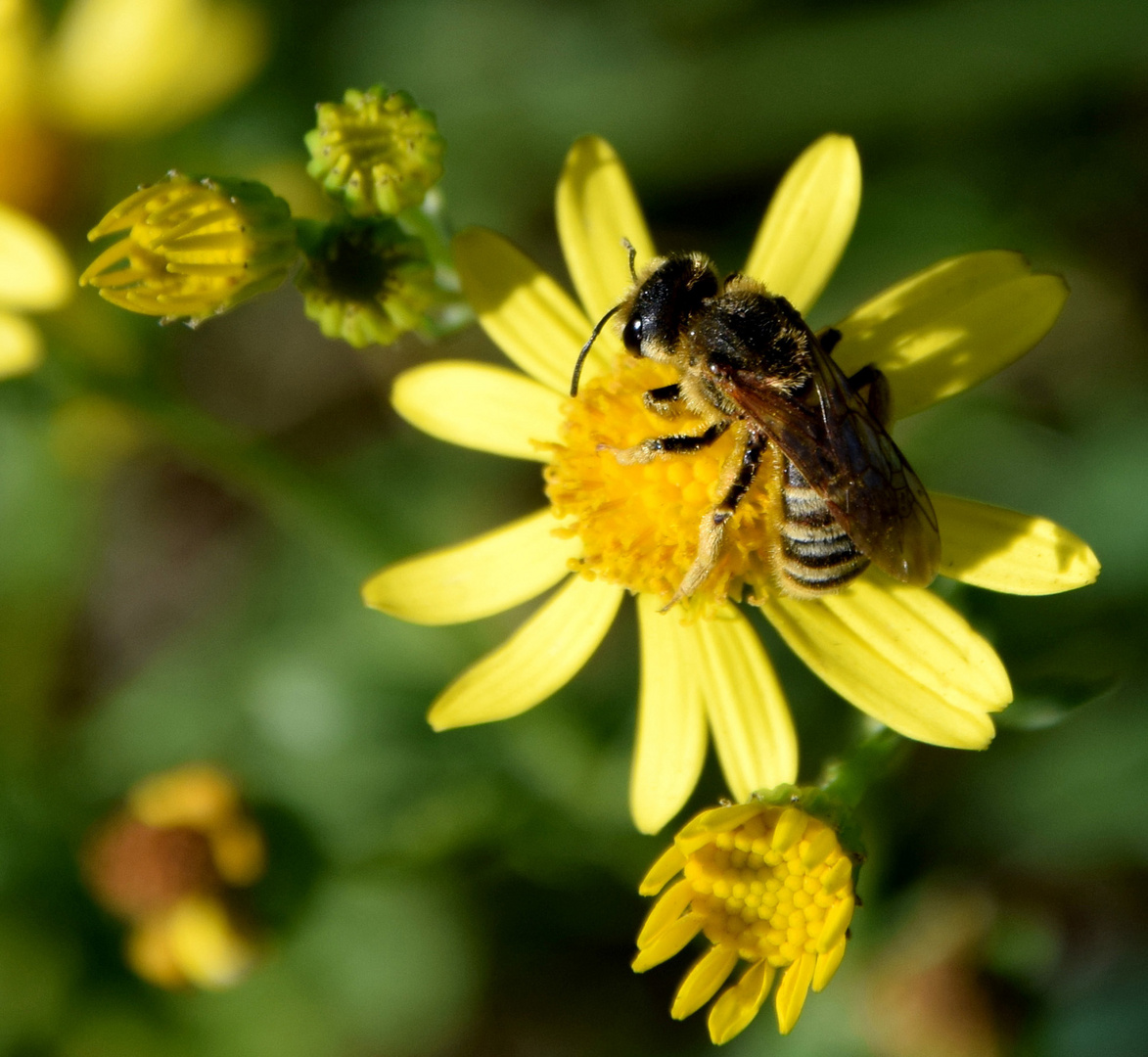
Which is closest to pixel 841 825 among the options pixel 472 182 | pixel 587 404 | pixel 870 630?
pixel 870 630

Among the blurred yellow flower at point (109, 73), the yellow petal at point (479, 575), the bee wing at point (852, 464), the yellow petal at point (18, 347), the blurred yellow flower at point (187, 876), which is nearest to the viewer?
the bee wing at point (852, 464)

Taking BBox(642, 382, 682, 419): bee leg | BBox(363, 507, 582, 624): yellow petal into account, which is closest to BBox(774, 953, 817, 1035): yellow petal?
BBox(363, 507, 582, 624): yellow petal

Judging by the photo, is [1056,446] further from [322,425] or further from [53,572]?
[53,572]

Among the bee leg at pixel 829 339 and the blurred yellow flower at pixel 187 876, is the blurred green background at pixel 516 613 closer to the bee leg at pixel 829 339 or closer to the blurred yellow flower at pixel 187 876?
the blurred yellow flower at pixel 187 876

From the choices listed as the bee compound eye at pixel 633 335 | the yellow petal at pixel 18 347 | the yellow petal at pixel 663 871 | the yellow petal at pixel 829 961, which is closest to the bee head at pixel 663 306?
the bee compound eye at pixel 633 335

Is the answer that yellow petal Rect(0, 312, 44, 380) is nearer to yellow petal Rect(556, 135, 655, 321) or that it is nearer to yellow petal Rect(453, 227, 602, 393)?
yellow petal Rect(453, 227, 602, 393)

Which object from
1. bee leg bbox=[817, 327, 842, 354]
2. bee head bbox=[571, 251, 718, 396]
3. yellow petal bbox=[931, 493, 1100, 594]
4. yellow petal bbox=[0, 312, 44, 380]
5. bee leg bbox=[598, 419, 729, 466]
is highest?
bee head bbox=[571, 251, 718, 396]
